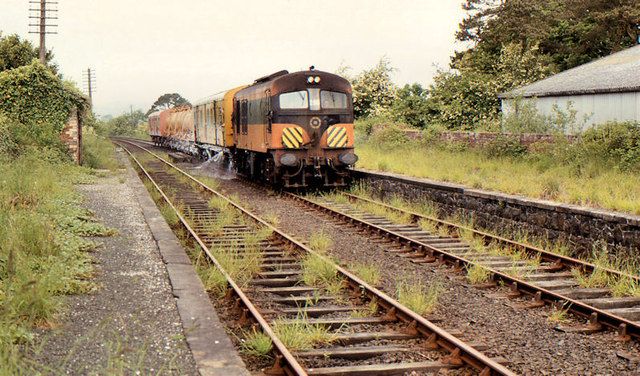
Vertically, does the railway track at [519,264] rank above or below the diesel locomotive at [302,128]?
below

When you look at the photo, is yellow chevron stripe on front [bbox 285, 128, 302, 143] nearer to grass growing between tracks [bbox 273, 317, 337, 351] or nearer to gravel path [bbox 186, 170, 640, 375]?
gravel path [bbox 186, 170, 640, 375]

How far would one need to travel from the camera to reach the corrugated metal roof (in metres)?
19.1

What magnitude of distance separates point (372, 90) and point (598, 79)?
52.3 feet

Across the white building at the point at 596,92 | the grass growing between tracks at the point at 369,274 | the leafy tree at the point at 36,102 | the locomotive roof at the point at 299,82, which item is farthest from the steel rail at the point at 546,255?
the leafy tree at the point at 36,102

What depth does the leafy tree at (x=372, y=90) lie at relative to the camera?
3531 centimetres

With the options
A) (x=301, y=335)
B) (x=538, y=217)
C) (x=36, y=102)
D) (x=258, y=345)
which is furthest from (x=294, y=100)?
(x=258, y=345)

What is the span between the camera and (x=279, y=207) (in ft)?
49.0

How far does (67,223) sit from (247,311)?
4840mm

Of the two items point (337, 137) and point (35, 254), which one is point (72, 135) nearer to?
point (337, 137)

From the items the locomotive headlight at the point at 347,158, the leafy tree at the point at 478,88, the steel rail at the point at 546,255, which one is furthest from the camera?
the leafy tree at the point at 478,88

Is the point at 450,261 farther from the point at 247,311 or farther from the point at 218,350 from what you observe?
the point at 218,350

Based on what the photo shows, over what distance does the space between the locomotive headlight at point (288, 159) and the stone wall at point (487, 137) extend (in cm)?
585

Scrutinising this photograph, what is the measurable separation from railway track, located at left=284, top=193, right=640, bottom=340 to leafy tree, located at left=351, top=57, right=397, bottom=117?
22.5 m

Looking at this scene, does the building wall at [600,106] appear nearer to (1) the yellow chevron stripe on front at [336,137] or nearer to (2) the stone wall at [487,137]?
(2) the stone wall at [487,137]
